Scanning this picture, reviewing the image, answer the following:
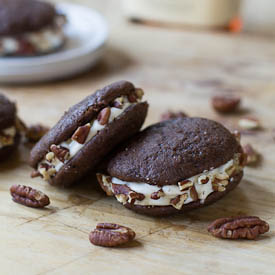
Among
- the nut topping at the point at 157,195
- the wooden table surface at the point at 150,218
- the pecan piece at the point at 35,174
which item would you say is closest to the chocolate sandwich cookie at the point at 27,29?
the wooden table surface at the point at 150,218

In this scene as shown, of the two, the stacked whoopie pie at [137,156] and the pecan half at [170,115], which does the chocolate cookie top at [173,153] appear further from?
the pecan half at [170,115]

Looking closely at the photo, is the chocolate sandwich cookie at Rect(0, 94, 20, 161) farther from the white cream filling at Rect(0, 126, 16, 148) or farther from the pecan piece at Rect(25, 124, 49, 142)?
the pecan piece at Rect(25, 124, 49, 142)

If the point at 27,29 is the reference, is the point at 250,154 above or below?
below

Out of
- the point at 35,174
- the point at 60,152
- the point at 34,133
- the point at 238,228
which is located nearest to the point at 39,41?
the point at 34,133

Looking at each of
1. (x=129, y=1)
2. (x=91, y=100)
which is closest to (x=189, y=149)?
(x=91, y=100)

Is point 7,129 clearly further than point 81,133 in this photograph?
Yes

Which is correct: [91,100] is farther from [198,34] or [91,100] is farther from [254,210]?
[198,34]

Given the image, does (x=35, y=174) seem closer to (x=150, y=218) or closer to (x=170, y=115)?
(x=150, y=218)
